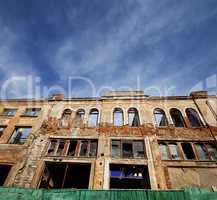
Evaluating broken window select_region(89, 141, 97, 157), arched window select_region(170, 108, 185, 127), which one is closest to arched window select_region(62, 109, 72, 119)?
broken window select_region(89, 141, 97, 157)

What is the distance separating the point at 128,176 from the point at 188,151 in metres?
4.84

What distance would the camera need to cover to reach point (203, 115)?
1321cm

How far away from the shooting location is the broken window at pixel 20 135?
13.2 metres

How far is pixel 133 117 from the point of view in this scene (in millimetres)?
14492

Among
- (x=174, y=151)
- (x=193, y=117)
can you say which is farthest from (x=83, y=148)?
(x=193, y=117)

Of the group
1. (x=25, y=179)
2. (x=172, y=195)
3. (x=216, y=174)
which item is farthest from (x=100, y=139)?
(x=216, y=174)

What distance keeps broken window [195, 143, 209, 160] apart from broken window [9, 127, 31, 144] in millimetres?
13789

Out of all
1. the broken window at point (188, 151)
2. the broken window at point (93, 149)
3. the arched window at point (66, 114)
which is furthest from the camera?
the arched window at point (66, 114)

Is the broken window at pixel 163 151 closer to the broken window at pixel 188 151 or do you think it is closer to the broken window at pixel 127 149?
the broken window at pixel 188 151

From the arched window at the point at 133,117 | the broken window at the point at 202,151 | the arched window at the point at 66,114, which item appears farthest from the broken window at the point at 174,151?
the arched window at the point at 66,114

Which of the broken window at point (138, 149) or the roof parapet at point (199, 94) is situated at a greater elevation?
the roof parapet at point (199, 94)

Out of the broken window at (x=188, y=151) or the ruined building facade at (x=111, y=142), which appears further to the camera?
the broken window at (x=188, y=151)

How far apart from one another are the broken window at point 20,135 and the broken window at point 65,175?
3669 millimetres

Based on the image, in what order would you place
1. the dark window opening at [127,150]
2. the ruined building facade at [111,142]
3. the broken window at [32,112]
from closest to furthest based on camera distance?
the ruined building facade at [111,142], the dark window opening at [127,150], the broken window at [32,112]
